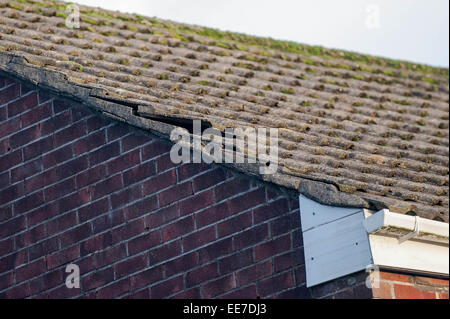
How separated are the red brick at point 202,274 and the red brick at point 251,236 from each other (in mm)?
243

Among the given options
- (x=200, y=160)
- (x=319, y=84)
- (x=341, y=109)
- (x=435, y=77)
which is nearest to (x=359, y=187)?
(x=200, y=160)

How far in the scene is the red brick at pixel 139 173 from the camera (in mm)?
6719

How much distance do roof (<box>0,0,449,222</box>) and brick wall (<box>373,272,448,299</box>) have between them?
47 cm

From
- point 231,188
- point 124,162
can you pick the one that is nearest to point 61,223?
point 124,162

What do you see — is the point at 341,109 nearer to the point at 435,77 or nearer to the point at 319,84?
the point at 319,84

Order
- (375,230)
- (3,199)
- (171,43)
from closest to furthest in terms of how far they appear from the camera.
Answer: (375,230), (3,199), (171,43)

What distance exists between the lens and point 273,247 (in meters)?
6.05

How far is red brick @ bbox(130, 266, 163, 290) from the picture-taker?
645 centimetres

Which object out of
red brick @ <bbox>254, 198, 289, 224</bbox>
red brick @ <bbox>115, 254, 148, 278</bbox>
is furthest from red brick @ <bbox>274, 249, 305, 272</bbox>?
red brick @ <bbox>115, 254, 148, 278</bbox>

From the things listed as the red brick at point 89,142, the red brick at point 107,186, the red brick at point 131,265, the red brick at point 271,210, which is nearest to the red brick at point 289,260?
the red brick at point 271,210

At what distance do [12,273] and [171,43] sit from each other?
3421 mm

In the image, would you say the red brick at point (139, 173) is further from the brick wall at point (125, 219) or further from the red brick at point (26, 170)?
the red brick at point (26, 170)

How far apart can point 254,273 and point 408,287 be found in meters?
1.10

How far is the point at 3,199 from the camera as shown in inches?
289
